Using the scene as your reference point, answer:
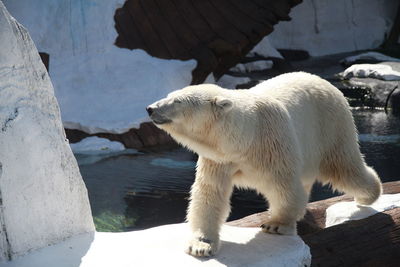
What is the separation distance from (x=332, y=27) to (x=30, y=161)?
1407 cm

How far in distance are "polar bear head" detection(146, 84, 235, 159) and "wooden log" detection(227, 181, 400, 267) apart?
829 millimetres

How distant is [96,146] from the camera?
7.38 m

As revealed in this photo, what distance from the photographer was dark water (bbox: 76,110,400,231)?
18.1 feet

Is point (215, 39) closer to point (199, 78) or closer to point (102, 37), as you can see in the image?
point (199, 78)

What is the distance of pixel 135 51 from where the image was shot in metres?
8.38

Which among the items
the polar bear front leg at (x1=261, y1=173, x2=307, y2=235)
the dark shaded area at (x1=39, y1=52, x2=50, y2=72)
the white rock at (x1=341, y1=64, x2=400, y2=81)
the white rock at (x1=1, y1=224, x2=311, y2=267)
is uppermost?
the polar bear front leg at (x1=261, y1=173, x2=307, y2=235)

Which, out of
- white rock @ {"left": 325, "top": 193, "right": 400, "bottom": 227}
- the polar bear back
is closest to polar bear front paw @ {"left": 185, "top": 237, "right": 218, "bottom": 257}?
the polar bear back

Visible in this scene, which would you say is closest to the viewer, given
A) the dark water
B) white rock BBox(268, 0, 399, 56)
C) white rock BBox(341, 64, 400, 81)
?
the dark water

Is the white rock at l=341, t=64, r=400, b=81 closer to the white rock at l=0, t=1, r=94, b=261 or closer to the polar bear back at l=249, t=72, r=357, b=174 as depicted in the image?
the polar bear back at l=249, t=72, r=357, b=174

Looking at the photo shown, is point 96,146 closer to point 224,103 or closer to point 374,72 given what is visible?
point 224,103

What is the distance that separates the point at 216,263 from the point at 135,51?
19.5 feet

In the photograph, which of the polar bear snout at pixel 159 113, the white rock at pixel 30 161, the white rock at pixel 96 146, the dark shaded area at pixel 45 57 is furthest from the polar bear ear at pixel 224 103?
the dark shaded area at pixel 45 57

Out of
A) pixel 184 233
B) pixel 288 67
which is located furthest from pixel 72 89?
pixel 288 67

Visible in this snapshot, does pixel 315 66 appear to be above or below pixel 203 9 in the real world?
below
